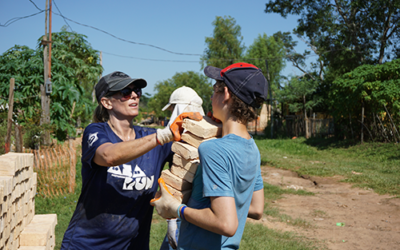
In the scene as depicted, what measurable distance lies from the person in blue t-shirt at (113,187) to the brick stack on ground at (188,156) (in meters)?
0.24

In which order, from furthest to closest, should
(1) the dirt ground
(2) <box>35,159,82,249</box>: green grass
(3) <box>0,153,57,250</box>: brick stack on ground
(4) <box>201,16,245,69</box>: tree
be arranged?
1. (4) <box>201,16,245,69</box>: tree
2. (2) <box>35,159,82,249</box>: green grass
3. (1) the dirt ground
4. (3) <box>0,153,57,250</box>: brick stack on ground

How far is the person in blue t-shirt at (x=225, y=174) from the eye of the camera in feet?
5.48

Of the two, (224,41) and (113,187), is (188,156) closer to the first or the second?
(113,187)

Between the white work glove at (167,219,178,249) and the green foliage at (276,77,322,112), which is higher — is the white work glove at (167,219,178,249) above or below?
below

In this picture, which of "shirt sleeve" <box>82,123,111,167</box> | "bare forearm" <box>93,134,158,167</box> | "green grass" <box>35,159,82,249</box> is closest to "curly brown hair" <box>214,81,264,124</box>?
"bare forearm" <box>93,134,158,167</box>

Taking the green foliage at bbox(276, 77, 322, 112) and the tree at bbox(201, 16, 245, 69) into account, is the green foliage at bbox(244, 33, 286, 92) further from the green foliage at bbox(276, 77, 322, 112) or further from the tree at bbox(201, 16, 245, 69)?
the green foliage at bbox(276, 77, 322, 112)

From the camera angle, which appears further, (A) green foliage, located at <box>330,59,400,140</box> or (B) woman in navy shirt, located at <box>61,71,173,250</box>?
(A) green foliage, located at <box>330,59,400,140</box>

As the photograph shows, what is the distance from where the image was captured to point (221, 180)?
1.67 m

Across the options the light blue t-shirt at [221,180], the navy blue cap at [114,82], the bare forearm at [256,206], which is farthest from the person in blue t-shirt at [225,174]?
the navy blue cap at [114,82]

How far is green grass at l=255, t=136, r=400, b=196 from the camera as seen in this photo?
954cm

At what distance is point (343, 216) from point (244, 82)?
602 centimetres

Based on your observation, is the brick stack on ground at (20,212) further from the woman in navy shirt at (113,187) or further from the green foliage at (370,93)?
the green foliage at (370,93)

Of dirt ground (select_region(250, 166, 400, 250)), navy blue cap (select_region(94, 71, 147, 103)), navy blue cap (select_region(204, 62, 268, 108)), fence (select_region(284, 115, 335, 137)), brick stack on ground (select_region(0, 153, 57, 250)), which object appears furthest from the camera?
fence (select_region(284, 115, 335, 137))

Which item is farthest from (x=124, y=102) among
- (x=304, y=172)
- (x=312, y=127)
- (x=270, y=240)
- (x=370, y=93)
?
(x=312, y=127)
